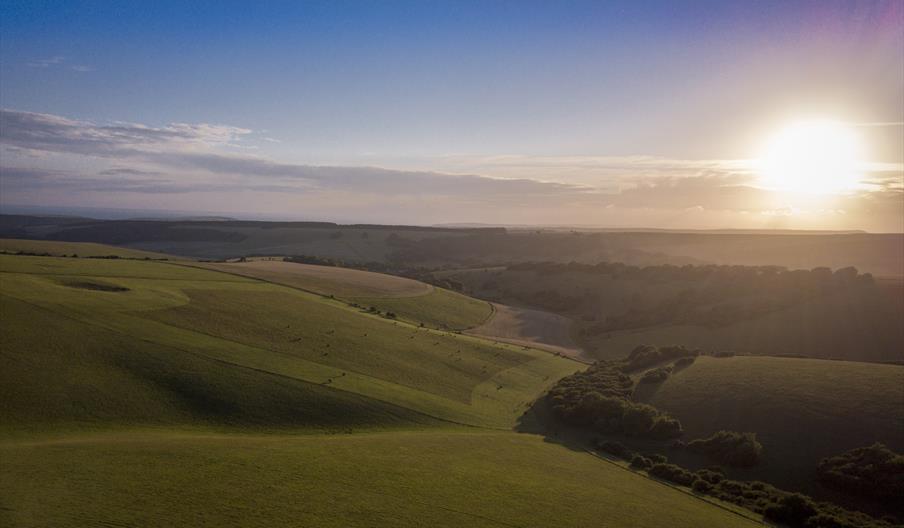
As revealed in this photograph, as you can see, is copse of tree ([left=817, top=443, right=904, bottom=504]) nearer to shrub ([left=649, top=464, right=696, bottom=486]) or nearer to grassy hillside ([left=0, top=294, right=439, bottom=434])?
shrub ([left=649, top=464, right=696, bottom=486])

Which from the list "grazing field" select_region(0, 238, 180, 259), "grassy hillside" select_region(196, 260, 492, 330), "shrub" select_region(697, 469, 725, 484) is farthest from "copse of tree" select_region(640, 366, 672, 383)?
"grazing field" select_region(0, 238, 180, 259)

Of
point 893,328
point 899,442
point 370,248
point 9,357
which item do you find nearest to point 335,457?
point 9,357

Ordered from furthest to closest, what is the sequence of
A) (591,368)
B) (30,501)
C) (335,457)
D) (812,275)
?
1. (812,275)
2. (591,368)
3. (335,457)
4. (30,501)

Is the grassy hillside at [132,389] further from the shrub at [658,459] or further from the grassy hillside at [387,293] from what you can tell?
the grassy hillside at [387,293]

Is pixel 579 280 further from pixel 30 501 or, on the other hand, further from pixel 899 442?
pixel 30 501

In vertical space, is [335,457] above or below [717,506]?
above

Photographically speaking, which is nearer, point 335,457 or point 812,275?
point 335,457

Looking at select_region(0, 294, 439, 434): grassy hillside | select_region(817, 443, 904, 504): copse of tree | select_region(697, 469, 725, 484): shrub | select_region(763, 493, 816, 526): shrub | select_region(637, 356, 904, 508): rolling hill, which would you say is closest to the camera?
select_region(763, 493, 816, 526): shrub
